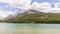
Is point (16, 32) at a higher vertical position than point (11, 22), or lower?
lower

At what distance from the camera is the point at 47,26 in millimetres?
934

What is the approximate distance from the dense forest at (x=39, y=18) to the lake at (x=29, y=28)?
0.05 m

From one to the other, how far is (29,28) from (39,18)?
152 millimetres

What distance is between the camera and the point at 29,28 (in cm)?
94

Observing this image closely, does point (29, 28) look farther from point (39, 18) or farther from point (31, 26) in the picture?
point (39, 18)

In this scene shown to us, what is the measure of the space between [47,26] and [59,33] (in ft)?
0.44

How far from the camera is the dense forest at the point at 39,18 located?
89cm

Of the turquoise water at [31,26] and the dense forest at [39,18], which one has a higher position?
the dense forest at [39,18]

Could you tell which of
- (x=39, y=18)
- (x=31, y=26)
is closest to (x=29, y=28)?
(x=31, y=26)

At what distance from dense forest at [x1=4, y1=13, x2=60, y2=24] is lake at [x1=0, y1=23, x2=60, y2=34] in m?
0.05

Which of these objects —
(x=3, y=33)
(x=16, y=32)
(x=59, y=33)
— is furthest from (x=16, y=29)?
(x=59, y=33)

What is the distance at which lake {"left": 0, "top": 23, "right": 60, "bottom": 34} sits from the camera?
92 centimetres

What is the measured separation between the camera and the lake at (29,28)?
915 mm

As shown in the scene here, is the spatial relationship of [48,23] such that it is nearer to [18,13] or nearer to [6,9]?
[18,13]
